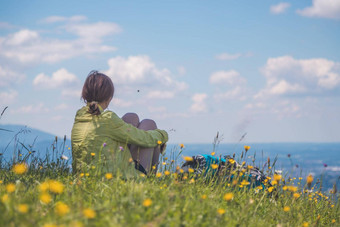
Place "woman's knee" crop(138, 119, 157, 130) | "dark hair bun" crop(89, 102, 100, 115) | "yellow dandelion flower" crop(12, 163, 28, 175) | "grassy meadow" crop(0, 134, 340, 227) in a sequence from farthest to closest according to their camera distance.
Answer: "woman's knee" crop(138, 119, 157, 130), "dark hair bun" crop(89, 102, 100, 115), "yellow dandelion flower" crop(12, 163, 28, 175), "grassy meadow" crop(0, 134, 340, 227)

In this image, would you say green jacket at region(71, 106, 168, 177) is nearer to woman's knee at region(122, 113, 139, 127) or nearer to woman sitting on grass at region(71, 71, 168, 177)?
woman sitting on grass at region(71, 71, 168, 177)

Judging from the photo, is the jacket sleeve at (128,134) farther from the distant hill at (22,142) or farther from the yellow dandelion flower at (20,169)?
the distant hill at (22,142)

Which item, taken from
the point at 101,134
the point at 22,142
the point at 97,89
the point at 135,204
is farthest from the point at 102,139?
the point at 22,142

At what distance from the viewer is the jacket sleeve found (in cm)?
467

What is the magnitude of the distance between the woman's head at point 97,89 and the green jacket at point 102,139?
145mm

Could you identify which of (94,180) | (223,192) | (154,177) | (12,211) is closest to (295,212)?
(223,192)

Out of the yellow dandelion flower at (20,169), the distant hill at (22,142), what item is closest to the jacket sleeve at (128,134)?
the yellow dandelion flower at (20,169)

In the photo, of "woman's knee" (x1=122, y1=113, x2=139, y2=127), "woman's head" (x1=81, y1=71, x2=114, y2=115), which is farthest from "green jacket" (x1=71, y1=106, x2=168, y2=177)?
"woman's knee" (x1=122, y1=113, x2=139, y2=127)

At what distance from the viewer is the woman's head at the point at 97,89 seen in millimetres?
4719

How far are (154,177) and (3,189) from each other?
5.70 feet

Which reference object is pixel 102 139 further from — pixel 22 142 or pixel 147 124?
pixel 22 142

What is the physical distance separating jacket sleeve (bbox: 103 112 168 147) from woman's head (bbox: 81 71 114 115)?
246 millimetres

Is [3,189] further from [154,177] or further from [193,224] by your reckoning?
[193,224]

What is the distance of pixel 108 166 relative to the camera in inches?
183
